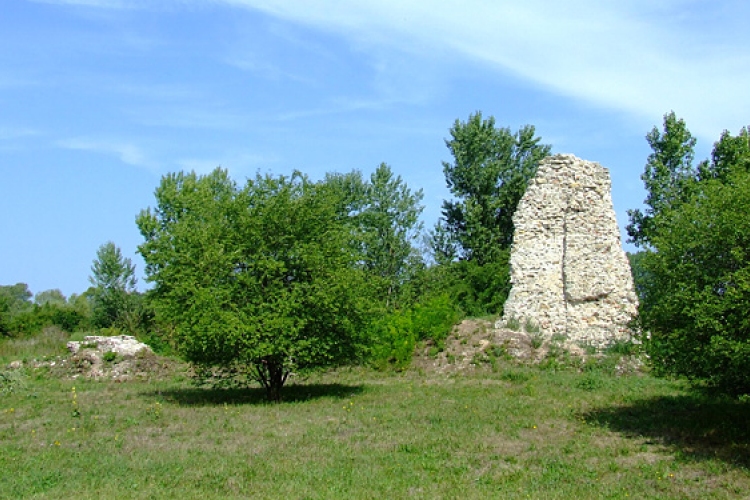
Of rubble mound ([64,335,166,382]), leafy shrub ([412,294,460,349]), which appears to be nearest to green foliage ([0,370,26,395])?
rubble mound ([64,335,166,382])

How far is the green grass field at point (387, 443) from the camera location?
342 inches

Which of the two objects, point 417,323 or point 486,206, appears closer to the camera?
point 417,323

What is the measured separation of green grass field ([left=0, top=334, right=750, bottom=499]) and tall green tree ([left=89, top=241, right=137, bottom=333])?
2627cm

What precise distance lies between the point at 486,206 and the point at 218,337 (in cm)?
2252

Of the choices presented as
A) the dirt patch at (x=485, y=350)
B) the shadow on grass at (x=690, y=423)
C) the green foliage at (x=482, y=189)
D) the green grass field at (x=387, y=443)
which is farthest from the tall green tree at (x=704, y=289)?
the green foliage at (x=482, y=189)

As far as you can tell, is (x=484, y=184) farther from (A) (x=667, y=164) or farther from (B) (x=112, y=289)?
(B) (x=112, y=289)

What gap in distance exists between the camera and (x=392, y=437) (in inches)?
451

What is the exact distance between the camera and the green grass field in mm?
8695

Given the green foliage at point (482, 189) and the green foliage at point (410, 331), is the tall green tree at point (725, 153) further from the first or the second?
the green foliage at point (410, 331)

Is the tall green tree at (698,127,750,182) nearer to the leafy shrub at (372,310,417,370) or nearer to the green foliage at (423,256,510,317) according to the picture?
the green foliage at (423,256,510,317)

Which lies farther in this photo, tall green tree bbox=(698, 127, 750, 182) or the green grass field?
tall green tree bbox=(698, 127, 750, 182)

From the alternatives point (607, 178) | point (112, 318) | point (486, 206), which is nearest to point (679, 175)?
point (486, 206)

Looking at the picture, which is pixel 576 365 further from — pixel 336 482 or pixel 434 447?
pixel 336 482

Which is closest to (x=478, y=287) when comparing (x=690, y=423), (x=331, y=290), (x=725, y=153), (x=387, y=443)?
(x=725, y=153)
